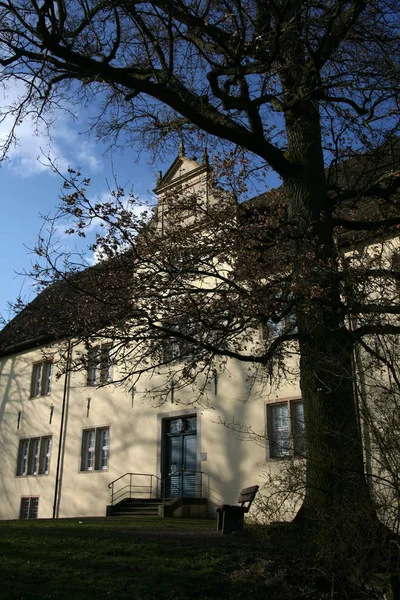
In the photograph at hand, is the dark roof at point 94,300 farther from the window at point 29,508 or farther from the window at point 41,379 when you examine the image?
the window at point 29,508

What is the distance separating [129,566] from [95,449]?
1403 centimetres

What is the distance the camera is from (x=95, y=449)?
21.0 m

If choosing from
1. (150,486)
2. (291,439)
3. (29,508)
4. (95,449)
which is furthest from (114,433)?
(291,439)

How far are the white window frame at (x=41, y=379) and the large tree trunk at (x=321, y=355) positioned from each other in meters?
16.3

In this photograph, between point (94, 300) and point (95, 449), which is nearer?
point (94, 300)

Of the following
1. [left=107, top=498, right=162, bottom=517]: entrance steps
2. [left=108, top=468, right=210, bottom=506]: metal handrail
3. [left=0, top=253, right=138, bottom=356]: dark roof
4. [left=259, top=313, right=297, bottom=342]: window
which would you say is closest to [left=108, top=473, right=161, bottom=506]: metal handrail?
[left=108, top=468, right=210, bottom=506]: metal handrail

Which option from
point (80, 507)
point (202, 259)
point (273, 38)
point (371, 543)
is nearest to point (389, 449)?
point (371, 543)

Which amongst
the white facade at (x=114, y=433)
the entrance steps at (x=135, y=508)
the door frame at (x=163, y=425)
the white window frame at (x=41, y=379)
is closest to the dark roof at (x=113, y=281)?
the white facade at (x=114, y=433)

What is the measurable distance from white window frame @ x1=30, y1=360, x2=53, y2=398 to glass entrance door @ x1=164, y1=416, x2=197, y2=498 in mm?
7098

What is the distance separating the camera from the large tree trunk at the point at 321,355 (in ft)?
20.3

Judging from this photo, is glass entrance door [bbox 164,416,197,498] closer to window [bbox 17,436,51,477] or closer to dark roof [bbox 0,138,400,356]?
window [bbox 17,436,51,477]

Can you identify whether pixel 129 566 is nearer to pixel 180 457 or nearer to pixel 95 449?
pixel 180 457

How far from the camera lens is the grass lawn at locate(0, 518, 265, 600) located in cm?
651

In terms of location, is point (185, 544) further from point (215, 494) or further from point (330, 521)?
point (215, 494)
